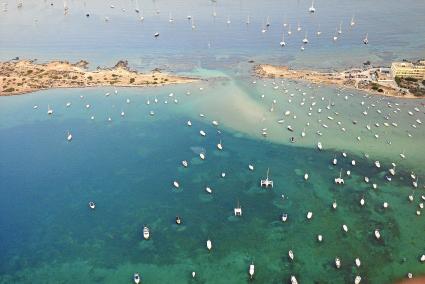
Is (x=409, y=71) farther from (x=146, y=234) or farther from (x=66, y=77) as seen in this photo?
(x=66, y=77)

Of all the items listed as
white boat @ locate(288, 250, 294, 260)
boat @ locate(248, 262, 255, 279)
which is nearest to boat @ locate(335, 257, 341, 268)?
white boat @ locate(288, 250, 294, 260)

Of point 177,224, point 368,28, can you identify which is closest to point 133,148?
point 177,224

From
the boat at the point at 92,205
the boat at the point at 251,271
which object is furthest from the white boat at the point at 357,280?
the boat at the point at 92,205

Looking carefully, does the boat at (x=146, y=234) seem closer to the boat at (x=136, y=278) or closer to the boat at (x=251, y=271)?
the boat at (x=136, y=278)

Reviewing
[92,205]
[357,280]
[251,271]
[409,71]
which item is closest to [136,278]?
[251,271]

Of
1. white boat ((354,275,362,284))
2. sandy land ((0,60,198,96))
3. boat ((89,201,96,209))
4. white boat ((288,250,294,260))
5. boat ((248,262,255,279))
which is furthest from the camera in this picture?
sandy land ((0,60,198,96))

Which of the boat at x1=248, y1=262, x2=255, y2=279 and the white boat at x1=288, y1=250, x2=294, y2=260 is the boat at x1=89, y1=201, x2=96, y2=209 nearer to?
the boat at x1=248, y1=262, x2=255, y2=279

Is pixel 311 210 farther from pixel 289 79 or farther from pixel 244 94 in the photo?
pixel 289 79
